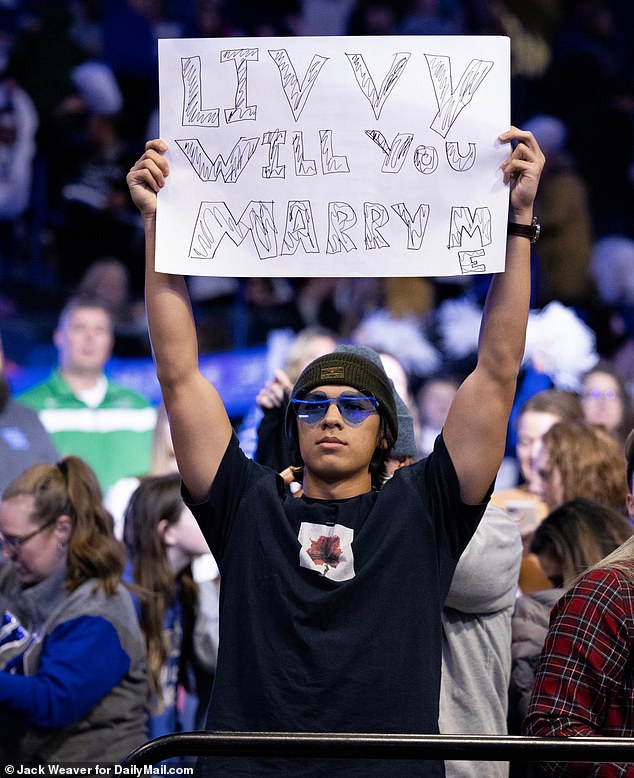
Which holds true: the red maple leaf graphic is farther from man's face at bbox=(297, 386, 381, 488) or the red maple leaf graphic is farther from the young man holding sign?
man's face at bbox=(297, 386, 381, 488)

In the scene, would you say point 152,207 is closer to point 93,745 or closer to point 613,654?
point 613,654

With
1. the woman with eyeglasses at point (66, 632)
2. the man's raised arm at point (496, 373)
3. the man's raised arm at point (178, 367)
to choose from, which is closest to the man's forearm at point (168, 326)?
the man's raised arm at point (178, 367)

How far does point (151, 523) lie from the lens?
404cm

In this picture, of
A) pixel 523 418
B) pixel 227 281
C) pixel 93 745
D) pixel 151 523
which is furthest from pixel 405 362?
pixel 93 745

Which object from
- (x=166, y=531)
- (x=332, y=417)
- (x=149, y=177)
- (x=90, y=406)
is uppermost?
(x=149, y=177)

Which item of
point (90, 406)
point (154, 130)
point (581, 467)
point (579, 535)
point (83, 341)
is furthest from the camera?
point (154, 130)

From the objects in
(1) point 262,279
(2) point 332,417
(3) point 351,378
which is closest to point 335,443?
(2) point 332,417

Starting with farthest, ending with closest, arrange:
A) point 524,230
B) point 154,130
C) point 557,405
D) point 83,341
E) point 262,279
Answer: point 154,130, point 262,279, point 83,341, point 557,405, point 524,230

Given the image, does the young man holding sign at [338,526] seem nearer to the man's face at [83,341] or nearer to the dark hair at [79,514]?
the dark hair at [79,514]

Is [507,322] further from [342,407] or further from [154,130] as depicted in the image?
[154,130]

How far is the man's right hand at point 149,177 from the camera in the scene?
257cm

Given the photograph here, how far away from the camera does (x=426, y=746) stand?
1.96 meters

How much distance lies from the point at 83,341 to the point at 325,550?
4.43 metres

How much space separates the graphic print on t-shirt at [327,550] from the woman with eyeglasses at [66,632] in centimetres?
119
